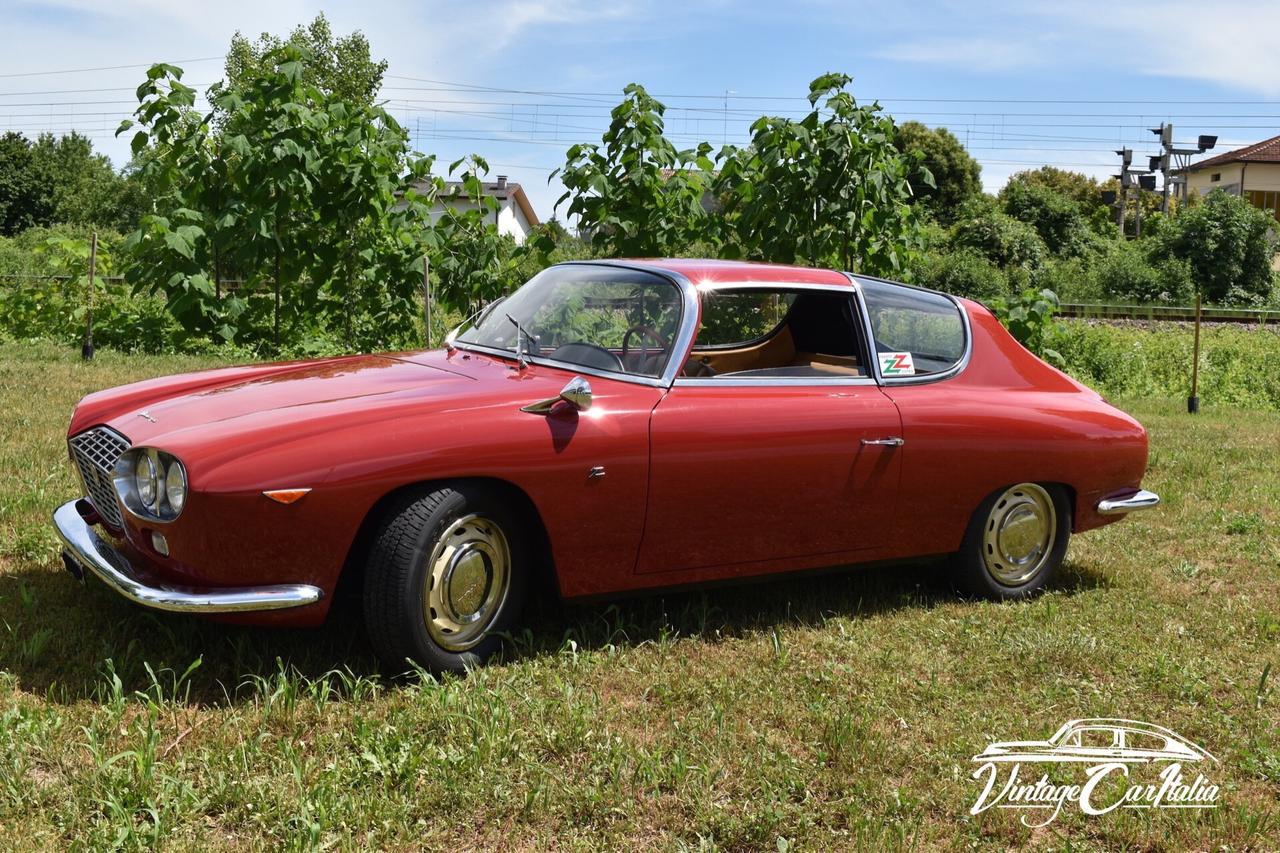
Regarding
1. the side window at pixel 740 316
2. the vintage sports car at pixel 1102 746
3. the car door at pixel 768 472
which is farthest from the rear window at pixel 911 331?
the vintage sports car at pixel 1102 746

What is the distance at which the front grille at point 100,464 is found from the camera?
3.87 meters

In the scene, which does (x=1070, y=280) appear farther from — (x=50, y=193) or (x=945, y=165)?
(x=50, y=193)

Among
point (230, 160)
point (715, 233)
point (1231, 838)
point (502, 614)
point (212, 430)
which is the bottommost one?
point (1231, 838)

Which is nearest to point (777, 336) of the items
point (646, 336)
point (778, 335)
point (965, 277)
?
point (778, 335)

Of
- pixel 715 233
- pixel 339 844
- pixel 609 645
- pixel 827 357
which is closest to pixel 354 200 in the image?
pixel 715 233

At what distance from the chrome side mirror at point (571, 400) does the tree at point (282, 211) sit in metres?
8.12

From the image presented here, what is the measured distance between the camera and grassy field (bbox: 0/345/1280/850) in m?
3.04

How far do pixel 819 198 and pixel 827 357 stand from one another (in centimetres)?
598

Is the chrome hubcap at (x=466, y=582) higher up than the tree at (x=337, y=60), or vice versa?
the tree at (x=337, y=60)

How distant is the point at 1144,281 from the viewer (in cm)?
3212

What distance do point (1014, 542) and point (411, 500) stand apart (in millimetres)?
2814

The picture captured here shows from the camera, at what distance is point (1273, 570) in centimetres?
586

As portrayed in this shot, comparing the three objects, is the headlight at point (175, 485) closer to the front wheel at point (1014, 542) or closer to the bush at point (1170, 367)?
the front wheel at point (1014, 542)

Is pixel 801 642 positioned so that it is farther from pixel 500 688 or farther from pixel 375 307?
pixel 375 307
